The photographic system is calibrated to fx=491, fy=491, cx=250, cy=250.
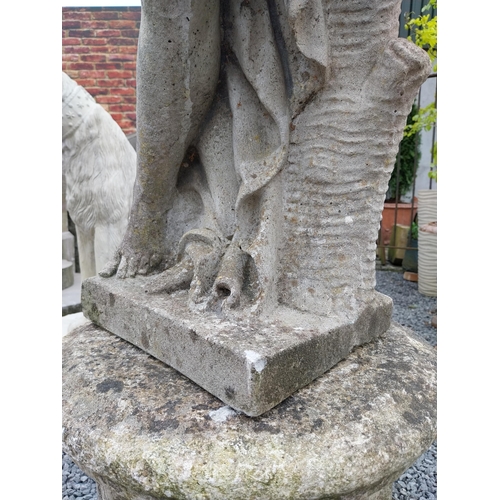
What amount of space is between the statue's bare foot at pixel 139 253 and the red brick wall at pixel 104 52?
314 centimetres

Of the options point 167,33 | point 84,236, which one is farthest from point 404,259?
point 167,33

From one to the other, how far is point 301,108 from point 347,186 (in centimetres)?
21

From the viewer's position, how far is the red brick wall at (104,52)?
13.9ft

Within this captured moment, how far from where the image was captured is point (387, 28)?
1034mm

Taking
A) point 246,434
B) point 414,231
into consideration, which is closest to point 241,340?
point 246,434

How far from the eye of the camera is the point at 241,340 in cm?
95

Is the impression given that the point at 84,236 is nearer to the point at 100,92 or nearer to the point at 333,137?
the point at 333,137

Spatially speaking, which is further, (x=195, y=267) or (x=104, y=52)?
(x=104, y=52)

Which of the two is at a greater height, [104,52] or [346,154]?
[104,52]

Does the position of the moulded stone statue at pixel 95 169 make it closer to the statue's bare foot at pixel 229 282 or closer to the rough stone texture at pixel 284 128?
the rough stone texture at pixel 284 128

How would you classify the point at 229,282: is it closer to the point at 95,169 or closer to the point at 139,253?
the point at 139,253

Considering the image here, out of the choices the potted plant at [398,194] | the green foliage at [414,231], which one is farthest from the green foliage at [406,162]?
the green foliage at [414,231]

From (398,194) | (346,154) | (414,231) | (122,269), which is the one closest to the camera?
(346,154)

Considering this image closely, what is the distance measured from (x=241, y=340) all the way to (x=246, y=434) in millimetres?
171
